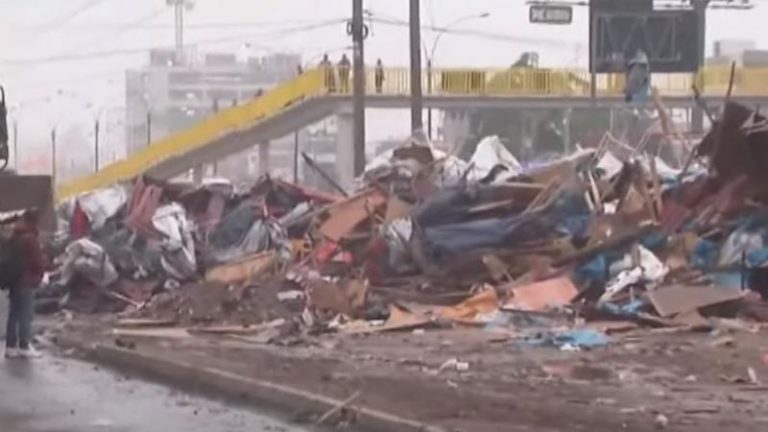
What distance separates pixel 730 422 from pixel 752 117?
11.8 meters

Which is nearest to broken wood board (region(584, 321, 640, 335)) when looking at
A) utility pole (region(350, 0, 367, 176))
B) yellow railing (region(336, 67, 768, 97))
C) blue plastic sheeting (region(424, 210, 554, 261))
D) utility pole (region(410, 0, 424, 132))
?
blue plastic sheeting (region(424, 210, 554, 261))

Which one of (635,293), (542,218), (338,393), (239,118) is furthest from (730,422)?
(239,118)

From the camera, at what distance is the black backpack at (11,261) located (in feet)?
63.9

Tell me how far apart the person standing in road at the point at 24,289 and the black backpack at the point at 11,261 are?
1 centimetres

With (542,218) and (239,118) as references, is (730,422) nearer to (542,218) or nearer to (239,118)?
(542,218)

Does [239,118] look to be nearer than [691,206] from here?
No

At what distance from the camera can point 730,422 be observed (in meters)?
12.2

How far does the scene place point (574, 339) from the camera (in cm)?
1838

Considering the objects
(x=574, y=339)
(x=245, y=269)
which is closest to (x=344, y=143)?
(x=245, y=269)

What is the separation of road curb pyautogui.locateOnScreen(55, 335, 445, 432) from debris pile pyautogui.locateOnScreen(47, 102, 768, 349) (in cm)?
289

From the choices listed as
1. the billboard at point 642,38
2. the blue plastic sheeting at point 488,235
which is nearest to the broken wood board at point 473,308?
the blue plastic sheeting at point 488,235

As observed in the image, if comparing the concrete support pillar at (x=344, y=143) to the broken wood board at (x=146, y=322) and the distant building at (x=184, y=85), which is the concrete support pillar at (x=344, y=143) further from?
the distant building at (x=184, y=85)

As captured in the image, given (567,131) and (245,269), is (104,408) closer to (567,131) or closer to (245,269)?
(245,269)

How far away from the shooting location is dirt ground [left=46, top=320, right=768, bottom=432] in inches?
494
